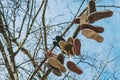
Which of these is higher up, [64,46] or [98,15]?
[98,15]

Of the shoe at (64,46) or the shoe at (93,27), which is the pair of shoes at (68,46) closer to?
the shoe at (64,46)

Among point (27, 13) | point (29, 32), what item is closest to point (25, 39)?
point (29, 32)

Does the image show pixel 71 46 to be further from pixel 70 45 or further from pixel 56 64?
pixel 56 64

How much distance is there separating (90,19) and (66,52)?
0.75 ft

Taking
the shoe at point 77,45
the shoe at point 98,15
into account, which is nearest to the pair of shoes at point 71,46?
the shoe at point 77,45

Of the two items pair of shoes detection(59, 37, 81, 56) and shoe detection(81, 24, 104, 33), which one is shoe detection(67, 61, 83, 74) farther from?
shoe detection(81, 24, 104, 33)

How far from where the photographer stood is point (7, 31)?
15.0ft

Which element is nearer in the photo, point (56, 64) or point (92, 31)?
point (92, 31)

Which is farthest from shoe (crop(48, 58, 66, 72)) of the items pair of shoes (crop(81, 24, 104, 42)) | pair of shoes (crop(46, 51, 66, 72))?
pair of shoes (crop(81, 24, 104, 42))

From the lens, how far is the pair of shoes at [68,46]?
4.90 ft

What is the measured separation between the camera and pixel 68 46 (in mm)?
1511

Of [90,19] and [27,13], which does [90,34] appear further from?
[27,13]

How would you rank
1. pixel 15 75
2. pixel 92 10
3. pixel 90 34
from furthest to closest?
pixel 15 75, pixel 92 10, pixel 90 34

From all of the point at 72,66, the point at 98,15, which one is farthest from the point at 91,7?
the point at 72,66
